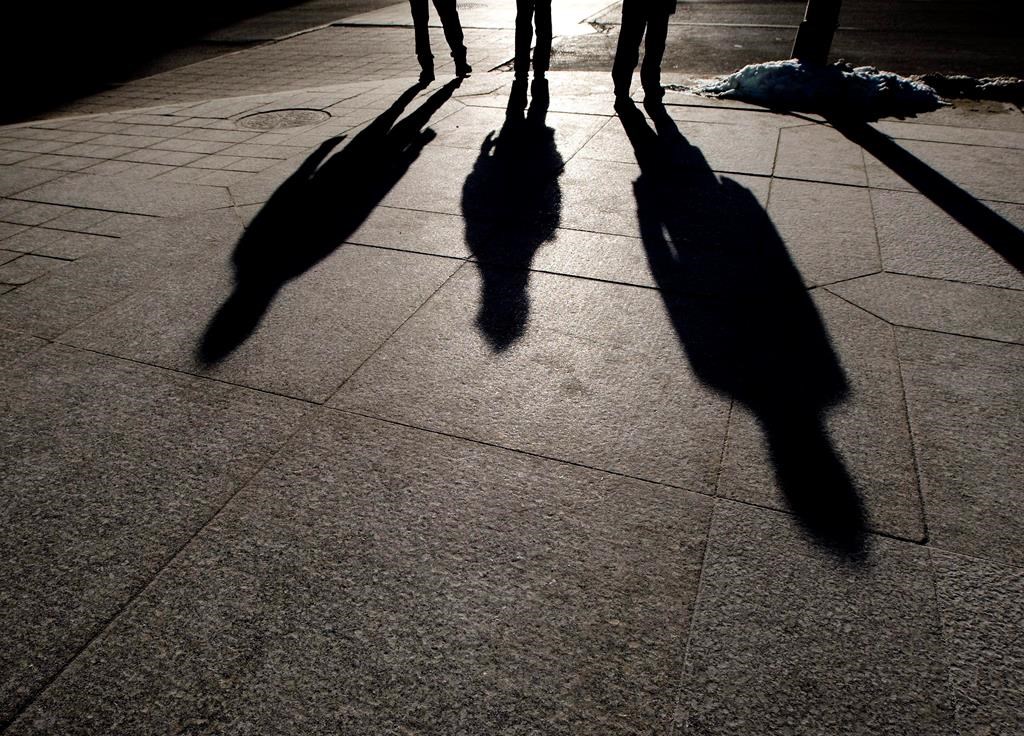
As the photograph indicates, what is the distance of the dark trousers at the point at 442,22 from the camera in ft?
27.1

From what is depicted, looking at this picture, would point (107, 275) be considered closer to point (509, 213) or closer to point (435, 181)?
point (435, 181)

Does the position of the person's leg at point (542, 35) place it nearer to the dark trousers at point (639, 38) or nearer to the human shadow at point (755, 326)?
the dark trousers at point (639, 38)

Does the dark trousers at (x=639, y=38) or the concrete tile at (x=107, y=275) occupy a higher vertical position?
the dark trousers at (x=639, y=38)

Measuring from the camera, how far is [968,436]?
2510mm

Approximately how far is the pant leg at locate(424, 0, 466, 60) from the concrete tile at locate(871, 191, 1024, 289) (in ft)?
19.7

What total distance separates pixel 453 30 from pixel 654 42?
295 cm

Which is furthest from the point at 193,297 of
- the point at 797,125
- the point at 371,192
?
the point at 797,125

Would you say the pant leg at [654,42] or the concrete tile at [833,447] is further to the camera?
the pant leg at [654,42]

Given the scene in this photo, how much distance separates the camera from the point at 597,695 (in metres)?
1.71

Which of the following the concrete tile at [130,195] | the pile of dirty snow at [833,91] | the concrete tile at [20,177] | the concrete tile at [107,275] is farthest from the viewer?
the pile of dirty snow at [833,91]

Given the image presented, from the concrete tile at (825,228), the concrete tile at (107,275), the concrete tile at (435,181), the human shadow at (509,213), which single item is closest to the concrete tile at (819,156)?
the concrete tile at (825,228)

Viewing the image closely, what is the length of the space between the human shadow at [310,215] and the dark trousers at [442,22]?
7.02ft

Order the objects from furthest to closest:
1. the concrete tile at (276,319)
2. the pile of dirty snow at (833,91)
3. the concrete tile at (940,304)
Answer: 1. the pile of dirty snow at (833,91)
2. the concrete tile at (940,304)
3. the concrete tile at (276,319)

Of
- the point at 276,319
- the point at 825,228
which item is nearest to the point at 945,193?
the point at 825,228
